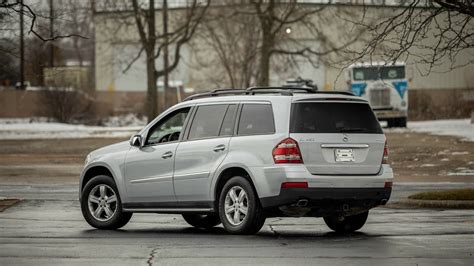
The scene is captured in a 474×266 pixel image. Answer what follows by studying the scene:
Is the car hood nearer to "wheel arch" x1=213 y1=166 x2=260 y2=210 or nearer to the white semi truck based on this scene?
"wheel arch" x1=213 y1=166 x2=260 y2=210

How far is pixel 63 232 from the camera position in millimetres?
15250

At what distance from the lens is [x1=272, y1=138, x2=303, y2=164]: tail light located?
46.0 ft

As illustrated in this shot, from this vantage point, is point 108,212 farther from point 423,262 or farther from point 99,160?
point 423,262

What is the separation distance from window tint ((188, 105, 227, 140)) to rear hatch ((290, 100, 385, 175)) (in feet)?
4.15

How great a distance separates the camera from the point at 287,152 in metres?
14.0

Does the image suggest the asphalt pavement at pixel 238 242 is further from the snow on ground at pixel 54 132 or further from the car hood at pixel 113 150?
the snow on ground at pixel 54 132

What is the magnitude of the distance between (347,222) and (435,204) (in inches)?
177

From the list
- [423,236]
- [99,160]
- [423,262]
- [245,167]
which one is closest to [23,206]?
[99,160]

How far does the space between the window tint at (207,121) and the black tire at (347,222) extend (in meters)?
1.91

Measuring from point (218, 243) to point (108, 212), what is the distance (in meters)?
2.87

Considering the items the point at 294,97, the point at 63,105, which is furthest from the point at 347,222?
the point at 63,105

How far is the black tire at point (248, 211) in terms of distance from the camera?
46.8ft

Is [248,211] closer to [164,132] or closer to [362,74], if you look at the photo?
[164,132]

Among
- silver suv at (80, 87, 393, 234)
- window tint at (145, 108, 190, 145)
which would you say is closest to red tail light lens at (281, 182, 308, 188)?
silver suv at (80, 87, 393, 234)
